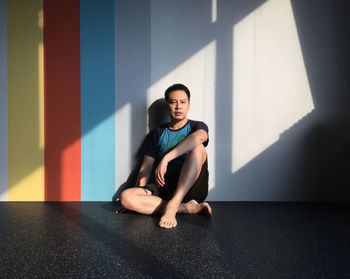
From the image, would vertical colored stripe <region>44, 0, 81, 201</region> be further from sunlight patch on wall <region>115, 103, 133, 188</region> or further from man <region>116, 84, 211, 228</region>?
man <region>116, 84, 211, 228</region>

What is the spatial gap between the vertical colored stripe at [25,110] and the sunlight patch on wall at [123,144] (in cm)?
52

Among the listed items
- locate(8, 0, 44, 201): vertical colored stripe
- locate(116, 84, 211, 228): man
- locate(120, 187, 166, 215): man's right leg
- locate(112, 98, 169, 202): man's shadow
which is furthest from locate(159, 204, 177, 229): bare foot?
locate(8, 0, 44, 201): vertical colored stripe

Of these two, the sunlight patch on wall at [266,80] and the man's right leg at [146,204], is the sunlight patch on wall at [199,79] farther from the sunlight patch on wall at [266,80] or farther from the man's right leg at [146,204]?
the man's right leg at [146,204]

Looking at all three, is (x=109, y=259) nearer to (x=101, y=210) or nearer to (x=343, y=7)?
(x=101, y=210)

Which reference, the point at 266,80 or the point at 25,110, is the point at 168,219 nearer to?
the point at 266,80

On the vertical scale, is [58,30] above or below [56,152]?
above

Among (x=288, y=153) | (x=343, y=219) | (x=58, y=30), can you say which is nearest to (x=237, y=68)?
(x=288, y=153)

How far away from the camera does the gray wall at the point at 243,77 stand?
6.58 ft

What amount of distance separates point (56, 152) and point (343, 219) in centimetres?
181

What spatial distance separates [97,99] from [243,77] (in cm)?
101

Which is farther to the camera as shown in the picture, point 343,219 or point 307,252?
point 343,219

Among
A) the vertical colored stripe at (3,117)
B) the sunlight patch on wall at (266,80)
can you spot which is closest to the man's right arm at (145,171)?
the sunlight patch on wall at (266,80)

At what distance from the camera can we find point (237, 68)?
2.01 m

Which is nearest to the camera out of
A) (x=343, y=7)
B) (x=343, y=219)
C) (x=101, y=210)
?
(x=343, y=219)
